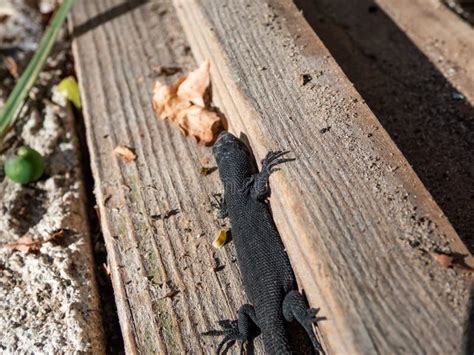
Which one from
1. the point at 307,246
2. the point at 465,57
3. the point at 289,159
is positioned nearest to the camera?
the point at 307,246

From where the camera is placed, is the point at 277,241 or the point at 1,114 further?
the point at 1,114

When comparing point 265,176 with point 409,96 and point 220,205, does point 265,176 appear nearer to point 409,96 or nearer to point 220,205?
point 220,205

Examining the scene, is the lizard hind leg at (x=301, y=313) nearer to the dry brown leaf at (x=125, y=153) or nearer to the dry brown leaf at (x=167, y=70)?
the dry brown leaf at (x=125, y=153)

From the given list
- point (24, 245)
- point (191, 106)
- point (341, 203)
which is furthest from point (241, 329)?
point (191, 106)

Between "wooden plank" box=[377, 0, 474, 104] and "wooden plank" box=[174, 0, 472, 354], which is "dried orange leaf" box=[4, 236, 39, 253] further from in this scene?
"wooden plank" box=[377, 0, 474, 104]

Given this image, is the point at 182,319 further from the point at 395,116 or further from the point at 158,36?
the point at 158,36

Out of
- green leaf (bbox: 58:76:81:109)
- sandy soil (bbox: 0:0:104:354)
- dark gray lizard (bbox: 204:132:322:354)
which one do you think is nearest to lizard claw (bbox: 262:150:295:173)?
dark gray lizard (bbox: 204:132:322:354)

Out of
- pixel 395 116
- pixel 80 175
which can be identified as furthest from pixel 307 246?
pixel 80 175
